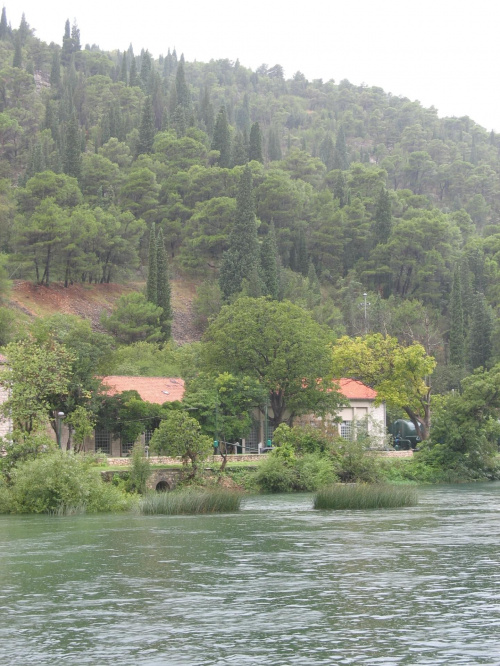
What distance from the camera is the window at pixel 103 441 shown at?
227 feet

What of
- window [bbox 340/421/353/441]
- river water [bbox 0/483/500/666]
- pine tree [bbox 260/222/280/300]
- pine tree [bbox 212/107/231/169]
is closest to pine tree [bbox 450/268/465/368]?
pine tree [bbox 260/222/280/300]

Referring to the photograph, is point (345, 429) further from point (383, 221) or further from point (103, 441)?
point (383, 221)

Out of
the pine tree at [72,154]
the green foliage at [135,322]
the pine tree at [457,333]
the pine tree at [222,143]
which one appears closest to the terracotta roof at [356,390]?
the green foliage at [135,322]

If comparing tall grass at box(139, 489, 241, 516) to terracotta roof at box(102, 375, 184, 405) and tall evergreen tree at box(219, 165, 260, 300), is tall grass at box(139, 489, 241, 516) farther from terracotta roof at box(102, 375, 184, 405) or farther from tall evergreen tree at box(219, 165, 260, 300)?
tall evergreen tree at box(219, 165, 260, 300)

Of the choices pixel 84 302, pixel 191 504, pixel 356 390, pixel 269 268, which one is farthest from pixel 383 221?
pixel 191 504

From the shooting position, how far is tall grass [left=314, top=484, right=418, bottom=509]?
152 ft

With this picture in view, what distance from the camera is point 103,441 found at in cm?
6962

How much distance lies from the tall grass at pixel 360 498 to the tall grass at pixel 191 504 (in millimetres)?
4017

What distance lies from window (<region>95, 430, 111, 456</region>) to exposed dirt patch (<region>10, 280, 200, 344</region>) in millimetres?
38529

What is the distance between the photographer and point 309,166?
580 ft

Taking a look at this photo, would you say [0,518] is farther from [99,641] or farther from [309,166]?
[309,166]

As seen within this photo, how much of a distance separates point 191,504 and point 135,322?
195 ft

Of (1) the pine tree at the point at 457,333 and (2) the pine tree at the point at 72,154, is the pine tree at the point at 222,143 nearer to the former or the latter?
(2) the pine tree at the point at 72,154

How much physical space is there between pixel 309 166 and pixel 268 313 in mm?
104923
